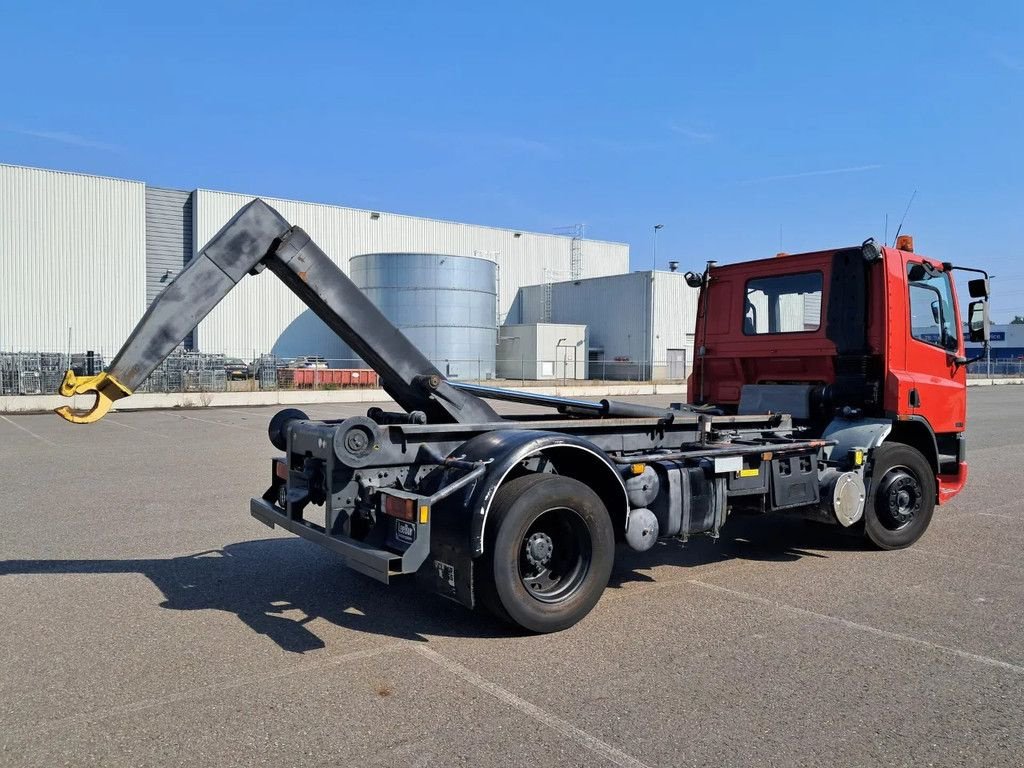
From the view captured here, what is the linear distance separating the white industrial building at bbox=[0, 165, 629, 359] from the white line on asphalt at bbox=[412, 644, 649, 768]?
3357cm

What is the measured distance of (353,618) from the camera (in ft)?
18.4

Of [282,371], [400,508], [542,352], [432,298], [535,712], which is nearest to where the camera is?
[535,712]

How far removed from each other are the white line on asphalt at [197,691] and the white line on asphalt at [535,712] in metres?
0.34

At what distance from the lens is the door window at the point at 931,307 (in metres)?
7.88

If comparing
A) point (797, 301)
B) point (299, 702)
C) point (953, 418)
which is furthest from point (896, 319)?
point (299, 702)

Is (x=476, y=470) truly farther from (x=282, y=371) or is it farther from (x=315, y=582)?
(x=282, y=371)

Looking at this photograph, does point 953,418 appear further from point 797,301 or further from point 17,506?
point 17,506

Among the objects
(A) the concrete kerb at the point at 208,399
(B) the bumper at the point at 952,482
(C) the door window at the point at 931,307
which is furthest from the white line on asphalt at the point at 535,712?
(A) the concrete kerb at the point at 208,399

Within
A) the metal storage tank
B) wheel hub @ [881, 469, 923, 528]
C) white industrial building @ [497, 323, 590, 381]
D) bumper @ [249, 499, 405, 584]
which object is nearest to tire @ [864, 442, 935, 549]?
wheel hub @ [881, 469, 923, 528]

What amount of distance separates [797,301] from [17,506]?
8837mm

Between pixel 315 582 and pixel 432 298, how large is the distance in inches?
1526

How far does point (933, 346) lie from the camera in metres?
8.09

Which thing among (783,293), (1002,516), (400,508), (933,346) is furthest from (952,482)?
(400,508)

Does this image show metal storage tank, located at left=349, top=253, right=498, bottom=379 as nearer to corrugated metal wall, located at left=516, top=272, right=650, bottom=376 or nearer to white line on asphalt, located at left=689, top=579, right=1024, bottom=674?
corrugated metal wall, located at left=516, top=272, right=650, bottom=376
